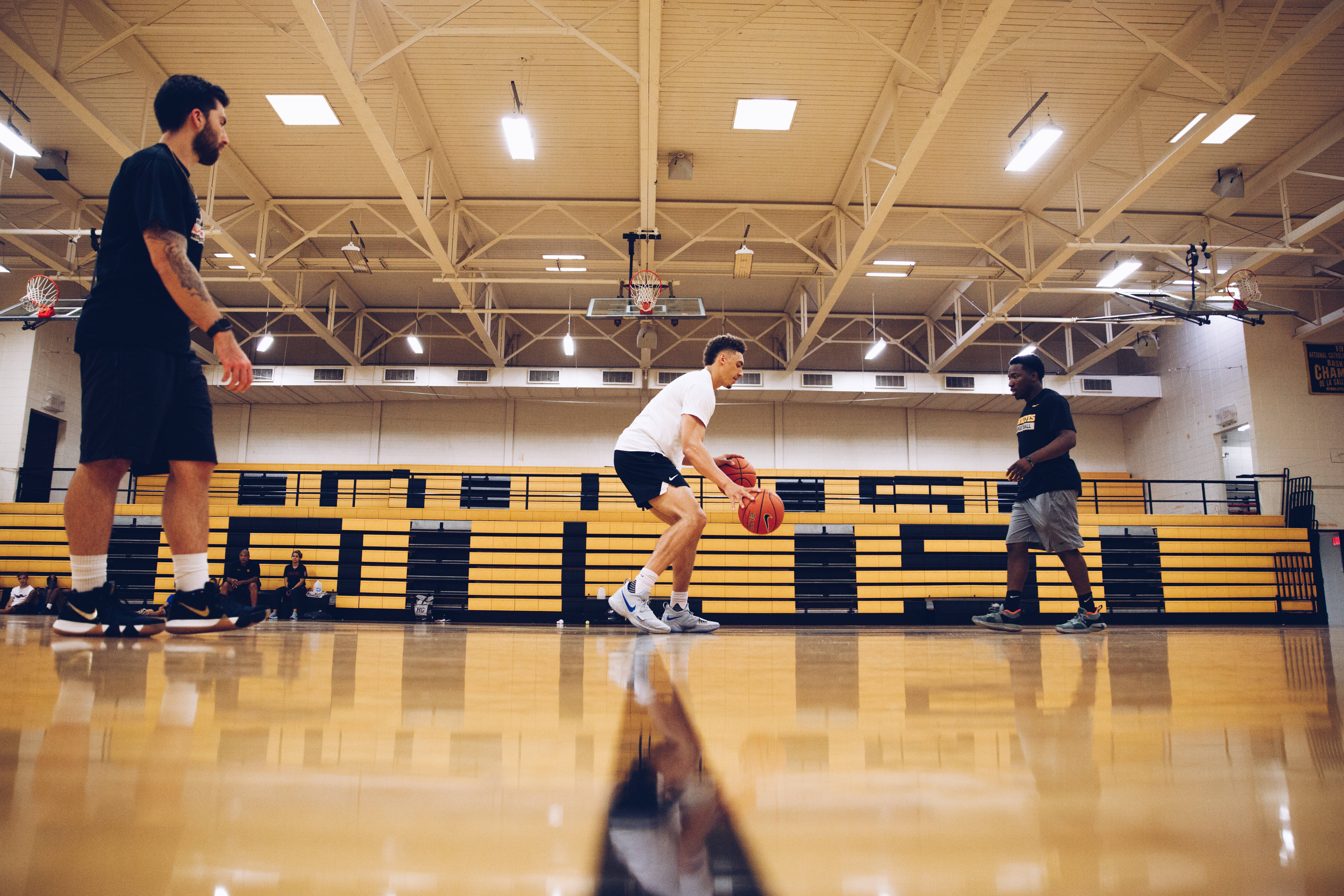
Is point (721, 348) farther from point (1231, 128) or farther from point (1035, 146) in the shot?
point (1231, 128)

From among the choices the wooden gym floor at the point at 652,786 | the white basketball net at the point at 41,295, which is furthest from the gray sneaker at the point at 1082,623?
the white basketball net at the point at 41,295

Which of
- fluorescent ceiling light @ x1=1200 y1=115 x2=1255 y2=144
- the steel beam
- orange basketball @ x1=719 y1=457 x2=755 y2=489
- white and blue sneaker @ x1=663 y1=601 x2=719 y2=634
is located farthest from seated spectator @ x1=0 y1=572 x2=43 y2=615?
fluorescent ceiling light @ x1=1200 y1=115 x2=1255 y2=144

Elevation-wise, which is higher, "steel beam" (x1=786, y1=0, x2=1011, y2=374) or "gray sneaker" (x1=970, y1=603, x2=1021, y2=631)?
"steel beam" (x1=786, y1=0, x2=1011, y2=374)

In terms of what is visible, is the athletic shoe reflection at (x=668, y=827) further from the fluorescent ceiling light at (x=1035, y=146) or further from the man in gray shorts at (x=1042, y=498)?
the fluorescent ceiling light at (x=1035, y=146)

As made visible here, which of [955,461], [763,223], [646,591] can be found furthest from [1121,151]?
[646,591]

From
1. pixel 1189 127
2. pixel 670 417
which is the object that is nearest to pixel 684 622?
pixel 670 417

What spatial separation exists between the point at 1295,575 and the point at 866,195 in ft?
29.2

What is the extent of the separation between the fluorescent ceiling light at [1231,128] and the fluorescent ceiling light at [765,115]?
5080 mm

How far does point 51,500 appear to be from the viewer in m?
13.3

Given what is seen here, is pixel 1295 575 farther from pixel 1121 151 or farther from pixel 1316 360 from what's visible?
pixel 1121 151

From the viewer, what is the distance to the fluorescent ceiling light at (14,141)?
7.12m

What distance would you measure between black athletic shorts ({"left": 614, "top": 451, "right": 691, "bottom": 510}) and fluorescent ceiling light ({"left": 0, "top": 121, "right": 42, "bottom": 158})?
7983mm

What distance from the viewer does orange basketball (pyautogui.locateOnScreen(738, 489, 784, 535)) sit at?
3.39m

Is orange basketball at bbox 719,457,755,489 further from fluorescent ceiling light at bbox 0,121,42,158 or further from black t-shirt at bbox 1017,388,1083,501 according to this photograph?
fluorescent ceiling light at bbox 0,121,42,158
